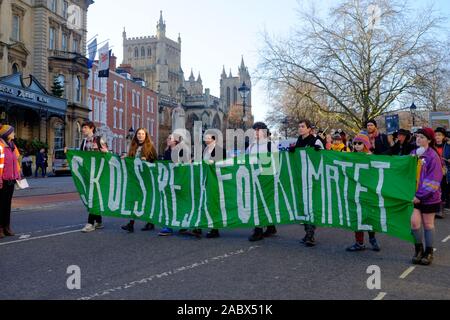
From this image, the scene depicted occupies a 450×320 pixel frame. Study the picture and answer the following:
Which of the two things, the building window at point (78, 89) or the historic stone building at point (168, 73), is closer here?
the building window at point (78, 89)

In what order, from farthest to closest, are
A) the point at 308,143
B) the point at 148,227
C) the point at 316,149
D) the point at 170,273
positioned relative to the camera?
1. the point at 148,227
2. the point at 308,143
3. the point at 316,149
4. the point at 170,273

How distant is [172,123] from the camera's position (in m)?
93.1

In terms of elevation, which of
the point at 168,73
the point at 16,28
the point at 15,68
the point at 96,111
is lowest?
the point at 96,111

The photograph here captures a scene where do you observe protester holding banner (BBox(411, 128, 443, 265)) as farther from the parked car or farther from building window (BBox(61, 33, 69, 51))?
building window (BBox(61, 33, 69, 51))

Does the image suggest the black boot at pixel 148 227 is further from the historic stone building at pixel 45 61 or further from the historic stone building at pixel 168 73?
the historic stone building at pixel 168 73

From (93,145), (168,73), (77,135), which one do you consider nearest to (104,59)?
(77,135)

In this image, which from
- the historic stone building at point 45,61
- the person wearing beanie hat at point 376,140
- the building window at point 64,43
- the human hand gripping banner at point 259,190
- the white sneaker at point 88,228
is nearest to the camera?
the human hand gripping banner at point 259,190

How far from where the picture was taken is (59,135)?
46.4m

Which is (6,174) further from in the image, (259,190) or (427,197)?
(427,197)

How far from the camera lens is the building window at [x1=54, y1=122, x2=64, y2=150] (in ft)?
150

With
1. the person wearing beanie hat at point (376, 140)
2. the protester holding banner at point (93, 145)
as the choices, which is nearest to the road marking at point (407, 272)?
the person wearing beanie hat at point (376, 140)

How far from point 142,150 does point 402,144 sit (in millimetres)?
5834

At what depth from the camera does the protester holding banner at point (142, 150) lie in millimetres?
A: 9250

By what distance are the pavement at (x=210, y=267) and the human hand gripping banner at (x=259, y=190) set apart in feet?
1.43
